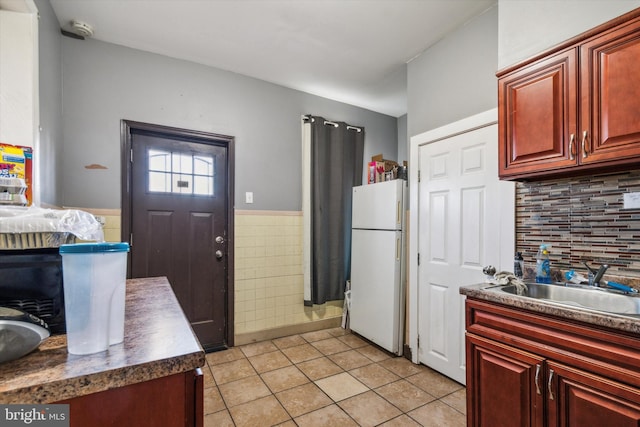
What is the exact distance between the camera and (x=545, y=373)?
130cm

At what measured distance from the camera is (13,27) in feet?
5.47

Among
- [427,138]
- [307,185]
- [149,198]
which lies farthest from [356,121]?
[149,198]

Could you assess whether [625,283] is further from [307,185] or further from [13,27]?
[13,27]

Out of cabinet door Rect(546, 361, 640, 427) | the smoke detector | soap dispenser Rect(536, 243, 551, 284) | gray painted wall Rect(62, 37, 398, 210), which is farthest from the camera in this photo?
gray painted wall Rect(62, 37, 398, 210)

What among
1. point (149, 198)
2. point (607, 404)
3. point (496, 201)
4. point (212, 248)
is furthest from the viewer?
point (212, 248)

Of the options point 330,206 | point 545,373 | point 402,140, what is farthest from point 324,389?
point 402,140

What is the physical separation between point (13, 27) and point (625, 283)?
A: 3441mm

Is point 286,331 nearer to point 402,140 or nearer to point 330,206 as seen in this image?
point 330,206

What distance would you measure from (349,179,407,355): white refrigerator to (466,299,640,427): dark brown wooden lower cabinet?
3.97 ft

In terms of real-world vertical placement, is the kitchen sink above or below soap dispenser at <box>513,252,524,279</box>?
below

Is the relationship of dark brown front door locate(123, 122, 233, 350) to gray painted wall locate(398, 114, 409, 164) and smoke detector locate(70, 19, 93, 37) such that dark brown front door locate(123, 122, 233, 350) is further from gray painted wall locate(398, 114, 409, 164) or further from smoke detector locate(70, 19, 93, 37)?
gray painted wall locate(398, 114, 409, 164)

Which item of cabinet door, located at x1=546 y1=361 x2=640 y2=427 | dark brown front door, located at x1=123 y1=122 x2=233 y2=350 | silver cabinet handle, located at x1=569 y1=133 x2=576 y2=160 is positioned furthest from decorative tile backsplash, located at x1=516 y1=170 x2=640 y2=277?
dark brown front door, located at x1=123 y1=122 x2=233 y2=350

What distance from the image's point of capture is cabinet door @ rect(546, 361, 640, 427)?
1082 mm

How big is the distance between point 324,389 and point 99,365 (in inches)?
77.4
